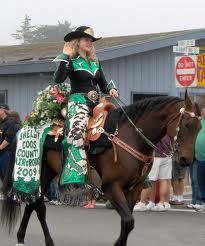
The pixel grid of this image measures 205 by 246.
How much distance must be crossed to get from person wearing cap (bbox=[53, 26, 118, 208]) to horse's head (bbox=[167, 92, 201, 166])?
3.39 feet

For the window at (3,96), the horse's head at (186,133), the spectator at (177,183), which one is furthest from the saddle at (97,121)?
the window at (3,96)

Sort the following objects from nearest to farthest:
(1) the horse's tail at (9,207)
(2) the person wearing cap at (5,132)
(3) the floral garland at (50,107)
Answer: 1. (3) the floral garland at (50,107)
2. (1) the horse's tail at (9,207)
3. (2) the person wearing cap at (5,132)

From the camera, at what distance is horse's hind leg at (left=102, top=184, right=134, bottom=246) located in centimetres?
670

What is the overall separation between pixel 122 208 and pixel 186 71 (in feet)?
22.7

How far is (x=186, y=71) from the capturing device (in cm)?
1316

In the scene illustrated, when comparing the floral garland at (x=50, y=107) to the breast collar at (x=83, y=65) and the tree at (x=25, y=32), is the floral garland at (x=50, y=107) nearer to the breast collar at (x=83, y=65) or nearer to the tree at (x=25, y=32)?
the breast collar at (x=83, y=65)

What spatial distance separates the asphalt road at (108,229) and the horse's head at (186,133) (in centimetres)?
217

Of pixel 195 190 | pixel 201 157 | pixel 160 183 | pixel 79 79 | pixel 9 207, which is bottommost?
pixel 195 190

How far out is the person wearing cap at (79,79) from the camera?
725 centimetres

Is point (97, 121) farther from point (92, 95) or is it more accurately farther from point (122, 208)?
point (122, 208)

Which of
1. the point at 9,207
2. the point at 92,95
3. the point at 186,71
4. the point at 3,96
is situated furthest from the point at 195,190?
the point at 3,96

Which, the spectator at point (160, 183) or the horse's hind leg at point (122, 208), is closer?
the horse's hind leg at point (122, 208)

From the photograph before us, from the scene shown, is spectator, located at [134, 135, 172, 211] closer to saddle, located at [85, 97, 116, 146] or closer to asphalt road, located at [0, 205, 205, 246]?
asphalt road, located at [0, 205, 205, 246]

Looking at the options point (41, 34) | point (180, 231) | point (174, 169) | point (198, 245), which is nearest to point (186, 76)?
point (174, 169)
